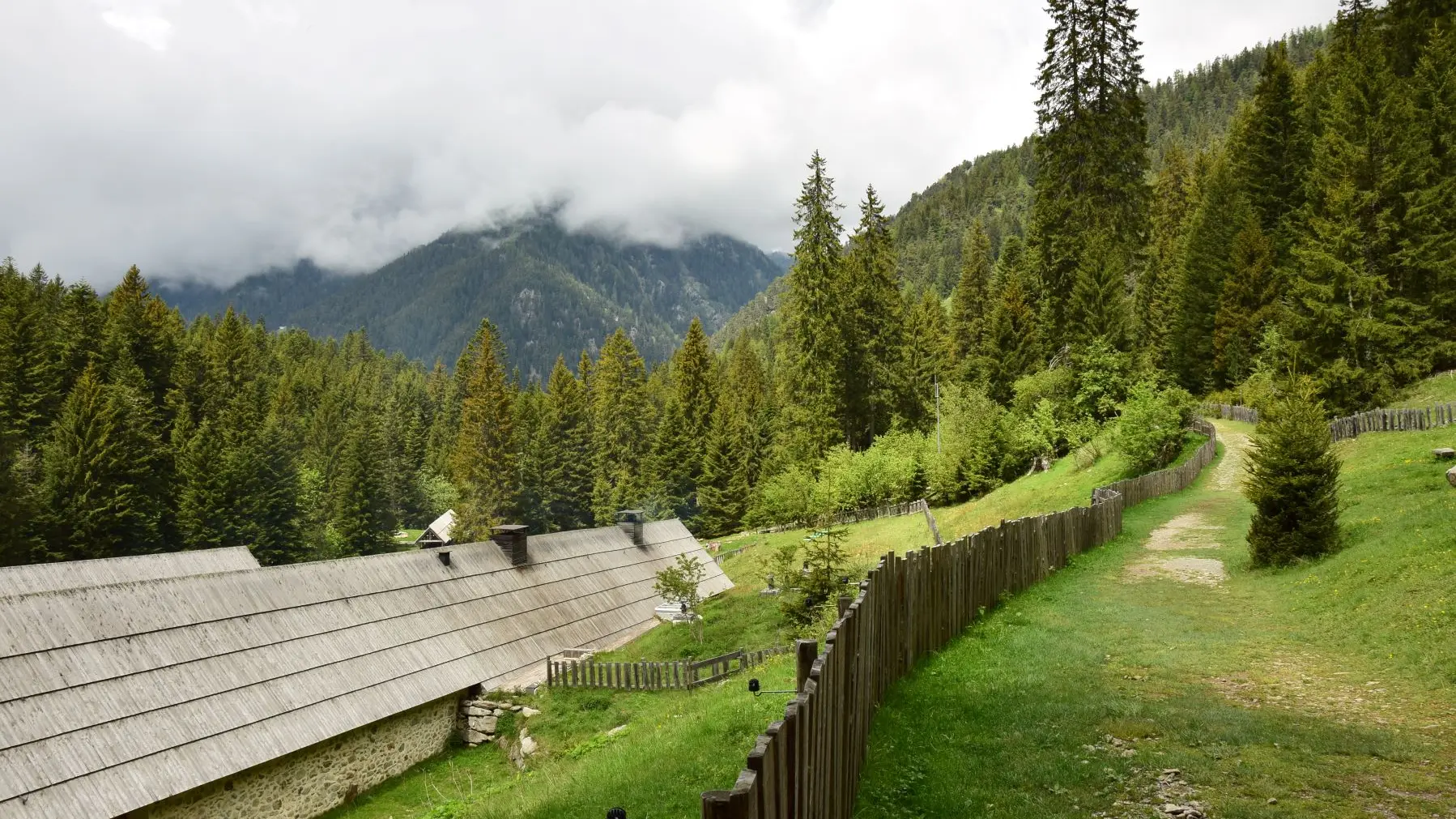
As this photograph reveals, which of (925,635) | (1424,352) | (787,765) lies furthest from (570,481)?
(787,765)

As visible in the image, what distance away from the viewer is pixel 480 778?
18828mm

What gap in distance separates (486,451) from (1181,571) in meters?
67.0

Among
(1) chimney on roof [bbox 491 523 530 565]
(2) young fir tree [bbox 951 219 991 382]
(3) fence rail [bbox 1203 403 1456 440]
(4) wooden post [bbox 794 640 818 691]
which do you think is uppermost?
(2) young fir tree [bbox 951 219 991 382]

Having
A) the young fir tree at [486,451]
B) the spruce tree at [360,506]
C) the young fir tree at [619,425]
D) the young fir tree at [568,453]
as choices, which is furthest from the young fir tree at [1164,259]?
the spruce tree at [360,506]

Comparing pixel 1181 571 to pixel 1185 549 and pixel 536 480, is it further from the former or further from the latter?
pixel 536 480

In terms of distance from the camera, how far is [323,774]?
1788cm

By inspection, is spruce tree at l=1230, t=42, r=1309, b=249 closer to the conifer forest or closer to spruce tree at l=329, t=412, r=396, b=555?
the conifer forest

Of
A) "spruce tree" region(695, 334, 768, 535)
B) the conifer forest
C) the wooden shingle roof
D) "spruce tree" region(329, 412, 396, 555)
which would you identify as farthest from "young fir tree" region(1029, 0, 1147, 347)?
"spruce tree" region(329, 412, 396, 555)

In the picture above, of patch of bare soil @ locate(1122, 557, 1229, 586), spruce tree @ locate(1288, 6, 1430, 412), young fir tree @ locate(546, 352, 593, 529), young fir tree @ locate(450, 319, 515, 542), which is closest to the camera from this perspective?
patch of bare soil @ locate(1122, 557, 1229, 586)

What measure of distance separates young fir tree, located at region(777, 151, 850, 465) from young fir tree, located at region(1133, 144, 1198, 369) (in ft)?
69.2

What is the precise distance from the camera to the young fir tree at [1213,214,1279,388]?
49750mm

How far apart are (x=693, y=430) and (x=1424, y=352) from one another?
2109 inches

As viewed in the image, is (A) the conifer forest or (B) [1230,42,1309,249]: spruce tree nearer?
(A) the conifer forest

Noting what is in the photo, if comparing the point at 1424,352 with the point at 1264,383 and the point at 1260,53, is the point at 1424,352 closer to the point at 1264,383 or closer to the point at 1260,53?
the point at 1264,383
